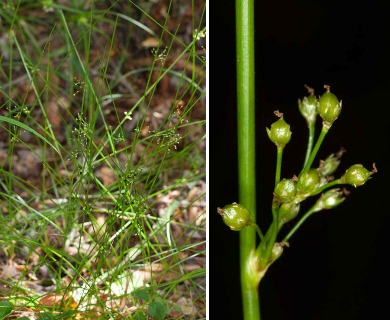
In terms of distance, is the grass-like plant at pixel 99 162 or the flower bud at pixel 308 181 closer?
the flower bud at pixel 308 181

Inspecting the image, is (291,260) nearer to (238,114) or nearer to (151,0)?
(238,114)

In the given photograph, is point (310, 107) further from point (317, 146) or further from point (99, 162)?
point (99, 162)

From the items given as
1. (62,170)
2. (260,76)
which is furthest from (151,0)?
(260,76)

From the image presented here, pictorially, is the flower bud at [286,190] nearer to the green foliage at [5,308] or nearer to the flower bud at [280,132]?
the flower bud at [280,132]

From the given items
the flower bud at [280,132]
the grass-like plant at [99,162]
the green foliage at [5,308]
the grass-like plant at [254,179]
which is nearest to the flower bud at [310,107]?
the grass-like plant at [254,179]

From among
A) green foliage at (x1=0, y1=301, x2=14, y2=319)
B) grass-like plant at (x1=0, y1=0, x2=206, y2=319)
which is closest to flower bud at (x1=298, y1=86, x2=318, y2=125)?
grass-like plant at (x1=0, y1=0, x2=206, y2=319)
